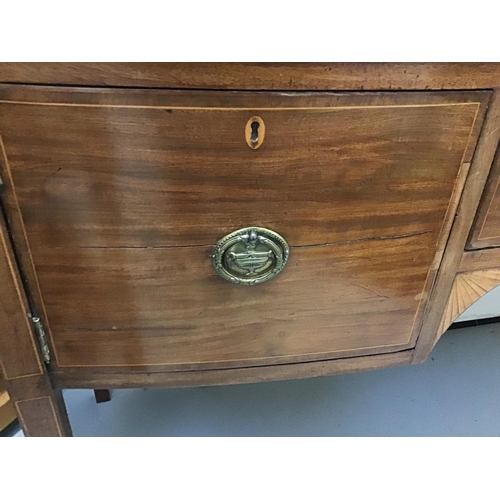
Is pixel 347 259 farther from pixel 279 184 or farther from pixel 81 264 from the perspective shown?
pixel 81 264

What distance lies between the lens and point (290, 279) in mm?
569

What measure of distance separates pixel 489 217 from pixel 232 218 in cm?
29

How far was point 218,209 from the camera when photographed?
50 centimetres

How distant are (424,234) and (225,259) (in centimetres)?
21

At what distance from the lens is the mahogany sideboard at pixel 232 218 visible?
0.44 m

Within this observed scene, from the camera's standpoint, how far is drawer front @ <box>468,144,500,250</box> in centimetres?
55

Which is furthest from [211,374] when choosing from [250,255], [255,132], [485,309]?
[485,309]

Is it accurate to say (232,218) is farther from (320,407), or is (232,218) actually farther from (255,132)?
(320,407)

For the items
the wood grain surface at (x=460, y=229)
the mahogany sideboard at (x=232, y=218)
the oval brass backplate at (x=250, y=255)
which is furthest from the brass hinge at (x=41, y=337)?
the wood grain surface at (x=460, y=229)

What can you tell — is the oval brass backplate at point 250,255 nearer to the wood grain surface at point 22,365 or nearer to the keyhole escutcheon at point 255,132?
the keyhole escutcheon at point 255,132

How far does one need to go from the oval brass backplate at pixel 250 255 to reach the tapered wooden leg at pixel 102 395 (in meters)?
0.65

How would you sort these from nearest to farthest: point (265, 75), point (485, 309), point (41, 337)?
point (265, 75) < point (41, 337) < point (485, 309)
